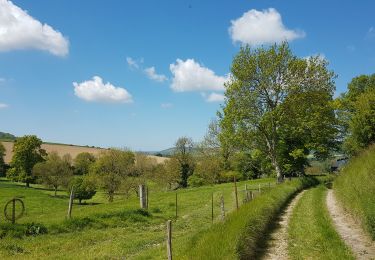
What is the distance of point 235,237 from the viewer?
553 inches

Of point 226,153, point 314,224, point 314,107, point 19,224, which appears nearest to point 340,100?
point 226,153

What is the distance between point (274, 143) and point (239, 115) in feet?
19.8

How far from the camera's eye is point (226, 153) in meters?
87.4

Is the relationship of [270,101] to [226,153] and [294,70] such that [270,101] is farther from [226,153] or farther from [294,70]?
[226,153]

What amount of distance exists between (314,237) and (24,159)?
93.4 meters

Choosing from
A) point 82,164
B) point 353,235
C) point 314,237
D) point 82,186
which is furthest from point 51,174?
point 353,235

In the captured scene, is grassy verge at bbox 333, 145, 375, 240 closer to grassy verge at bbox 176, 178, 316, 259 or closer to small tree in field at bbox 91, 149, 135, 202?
grassy verge at bbox 176, 178, 316, 259

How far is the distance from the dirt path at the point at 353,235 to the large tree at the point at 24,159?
87795mm

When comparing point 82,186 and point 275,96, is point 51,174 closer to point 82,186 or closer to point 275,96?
point 82,186

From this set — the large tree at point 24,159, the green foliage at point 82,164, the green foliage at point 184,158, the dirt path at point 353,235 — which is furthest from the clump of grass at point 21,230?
the green foliage at point 82,164

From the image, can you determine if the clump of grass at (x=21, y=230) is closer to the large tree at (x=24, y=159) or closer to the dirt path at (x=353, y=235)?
the dirt path at (x=353, y=235)

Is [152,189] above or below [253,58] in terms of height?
below

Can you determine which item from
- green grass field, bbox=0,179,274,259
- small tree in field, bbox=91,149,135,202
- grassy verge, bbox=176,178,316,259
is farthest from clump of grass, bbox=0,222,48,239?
small tree in field, bbox=91,149,135,202

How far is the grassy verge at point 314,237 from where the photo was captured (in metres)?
14.6
